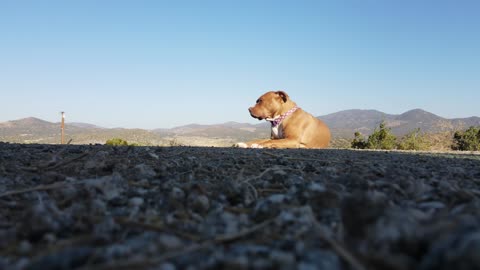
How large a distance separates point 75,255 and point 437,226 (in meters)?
1.05

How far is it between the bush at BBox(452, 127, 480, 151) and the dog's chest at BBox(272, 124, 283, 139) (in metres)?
15.7

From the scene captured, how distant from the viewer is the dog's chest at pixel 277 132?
10.9 metres

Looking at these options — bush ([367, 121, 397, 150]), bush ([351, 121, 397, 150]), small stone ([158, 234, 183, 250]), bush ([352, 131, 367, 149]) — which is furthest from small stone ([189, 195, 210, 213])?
bush ([352, 131, 367, 149])

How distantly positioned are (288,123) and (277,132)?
0.52 meters

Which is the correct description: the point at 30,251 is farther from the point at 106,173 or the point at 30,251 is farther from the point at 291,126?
the point at 291,126

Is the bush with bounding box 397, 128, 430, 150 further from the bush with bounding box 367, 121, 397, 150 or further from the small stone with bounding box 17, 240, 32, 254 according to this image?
the small stone with bounding box 17, 240, 32, 254

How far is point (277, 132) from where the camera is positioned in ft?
36.3

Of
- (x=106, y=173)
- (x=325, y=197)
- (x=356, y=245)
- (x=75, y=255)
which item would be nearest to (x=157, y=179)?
(x=106, y=173)

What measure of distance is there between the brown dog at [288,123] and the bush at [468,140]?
49.7ft

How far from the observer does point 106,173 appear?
116 inches

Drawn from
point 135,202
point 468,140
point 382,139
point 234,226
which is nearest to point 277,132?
point 135,202

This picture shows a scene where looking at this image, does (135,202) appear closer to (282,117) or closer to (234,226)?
(234,226)

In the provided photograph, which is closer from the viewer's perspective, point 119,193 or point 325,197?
point 325,197

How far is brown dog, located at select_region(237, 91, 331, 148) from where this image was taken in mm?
10406
